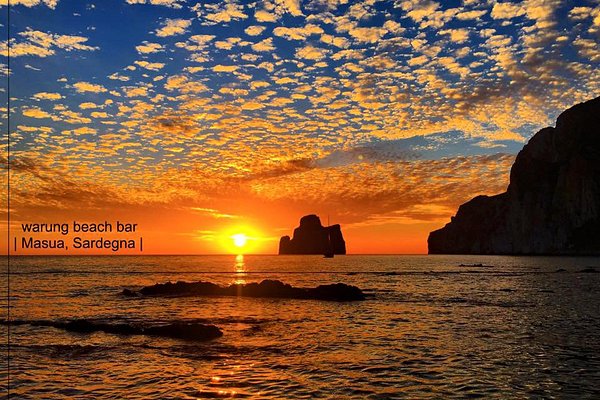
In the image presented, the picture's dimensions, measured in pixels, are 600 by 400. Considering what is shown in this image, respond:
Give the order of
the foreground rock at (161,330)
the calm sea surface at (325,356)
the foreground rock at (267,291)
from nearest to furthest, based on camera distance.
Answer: the calm sea surface at (325,356), the foreground rock at (161,330), the foreground rock at (267,291)

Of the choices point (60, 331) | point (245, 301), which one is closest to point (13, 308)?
point (60, 331)

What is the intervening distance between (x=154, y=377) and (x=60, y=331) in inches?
596

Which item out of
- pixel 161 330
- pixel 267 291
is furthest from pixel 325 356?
pixel 267 291

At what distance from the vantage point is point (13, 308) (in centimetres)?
4309

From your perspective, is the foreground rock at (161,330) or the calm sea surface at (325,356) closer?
the calm sea surface at (325,356)

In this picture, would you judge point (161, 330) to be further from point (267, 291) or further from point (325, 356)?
point (267, 291)

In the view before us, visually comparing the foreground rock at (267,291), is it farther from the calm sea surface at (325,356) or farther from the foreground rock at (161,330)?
the foreground rock at (161,330)

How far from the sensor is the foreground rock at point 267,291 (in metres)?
52.5

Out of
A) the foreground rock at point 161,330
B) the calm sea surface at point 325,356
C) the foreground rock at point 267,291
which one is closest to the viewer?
the calm sea surface at point 325,356

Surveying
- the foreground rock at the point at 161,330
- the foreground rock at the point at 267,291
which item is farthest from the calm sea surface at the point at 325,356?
the foreground rock at the point at 267,291

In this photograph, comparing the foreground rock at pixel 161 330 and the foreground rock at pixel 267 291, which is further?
the foreground rock at pixel 267 291

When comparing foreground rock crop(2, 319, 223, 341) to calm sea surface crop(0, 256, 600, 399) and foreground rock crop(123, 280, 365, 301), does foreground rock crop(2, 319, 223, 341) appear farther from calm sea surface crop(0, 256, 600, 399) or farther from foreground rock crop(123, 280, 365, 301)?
foreground rock crop(123, 280, 365, 301)

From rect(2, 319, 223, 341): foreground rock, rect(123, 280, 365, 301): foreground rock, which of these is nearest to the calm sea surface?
rect(2, 319, 223, 341): foreground rock

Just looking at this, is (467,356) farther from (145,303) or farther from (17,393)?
(145,303)
